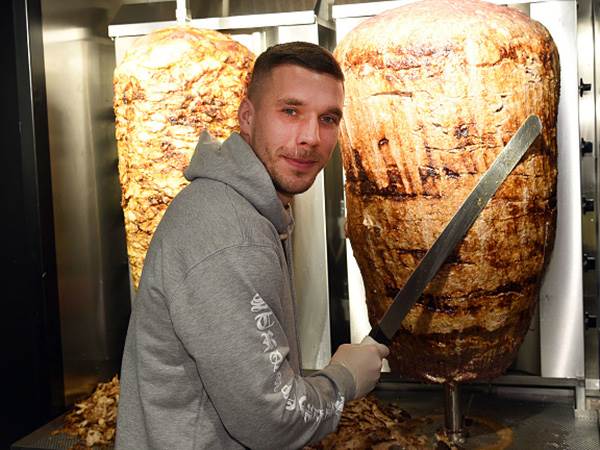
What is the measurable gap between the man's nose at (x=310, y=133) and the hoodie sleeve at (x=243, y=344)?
266 mm

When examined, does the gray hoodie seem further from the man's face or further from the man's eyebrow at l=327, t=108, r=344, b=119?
the man's eyebrow at l=327, t=108, r=344, b=119

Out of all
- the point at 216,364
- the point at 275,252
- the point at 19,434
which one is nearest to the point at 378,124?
the point at 275,252

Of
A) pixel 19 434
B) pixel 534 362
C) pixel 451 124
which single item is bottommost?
pixel 19 434

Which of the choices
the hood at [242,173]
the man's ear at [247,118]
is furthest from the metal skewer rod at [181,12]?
the hood at [242,173]

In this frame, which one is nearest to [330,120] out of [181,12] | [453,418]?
[453,418]

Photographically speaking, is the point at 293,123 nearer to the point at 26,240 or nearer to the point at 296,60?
the point at 296,60

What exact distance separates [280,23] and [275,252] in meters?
1.62

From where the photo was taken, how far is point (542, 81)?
2232 mm

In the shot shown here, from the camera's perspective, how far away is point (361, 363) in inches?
65.8

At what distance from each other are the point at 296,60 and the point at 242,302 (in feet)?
1.71

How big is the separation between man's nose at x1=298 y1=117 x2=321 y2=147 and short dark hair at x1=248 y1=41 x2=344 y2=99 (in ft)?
0.35

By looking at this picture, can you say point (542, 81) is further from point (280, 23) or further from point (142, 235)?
point (142, 235)

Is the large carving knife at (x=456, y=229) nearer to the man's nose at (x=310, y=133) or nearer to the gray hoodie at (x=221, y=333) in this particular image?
the gray hoodie at (x=221, y=333)

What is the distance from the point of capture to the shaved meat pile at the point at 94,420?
2.72m
